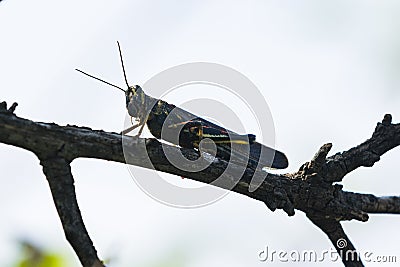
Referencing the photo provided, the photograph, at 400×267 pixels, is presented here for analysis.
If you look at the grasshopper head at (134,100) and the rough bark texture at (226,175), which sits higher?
the grasshopper head at (134,100)

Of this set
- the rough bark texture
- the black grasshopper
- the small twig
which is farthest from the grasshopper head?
the small twig

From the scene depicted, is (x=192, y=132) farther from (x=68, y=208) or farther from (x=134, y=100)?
(x=68, y=208)

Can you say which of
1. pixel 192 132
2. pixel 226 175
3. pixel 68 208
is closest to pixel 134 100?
pixel 192 132

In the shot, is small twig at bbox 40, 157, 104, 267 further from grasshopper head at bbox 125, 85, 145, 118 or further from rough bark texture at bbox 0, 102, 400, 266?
grasshopper head at bbox 125, 85, 145, 118

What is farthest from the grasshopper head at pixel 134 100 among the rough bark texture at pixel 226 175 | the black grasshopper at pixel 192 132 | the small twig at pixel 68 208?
the small twig at pixel 68 208

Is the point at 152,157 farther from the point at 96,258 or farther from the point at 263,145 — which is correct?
the point at 263,145

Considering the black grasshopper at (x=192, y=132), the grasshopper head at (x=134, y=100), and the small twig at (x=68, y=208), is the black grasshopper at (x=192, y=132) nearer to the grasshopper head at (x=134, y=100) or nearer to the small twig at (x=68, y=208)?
the grasshopper head at (x=134, y=100)
